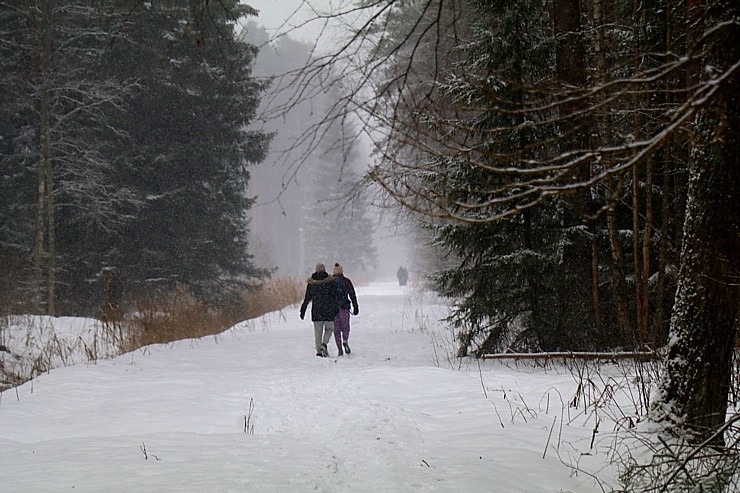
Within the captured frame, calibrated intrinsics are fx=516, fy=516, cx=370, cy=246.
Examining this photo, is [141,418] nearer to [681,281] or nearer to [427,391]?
[427,391]

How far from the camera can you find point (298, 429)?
Result: 211 inches

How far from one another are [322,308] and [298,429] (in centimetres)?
499

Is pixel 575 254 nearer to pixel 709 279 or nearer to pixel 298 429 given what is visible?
pixel 709 279

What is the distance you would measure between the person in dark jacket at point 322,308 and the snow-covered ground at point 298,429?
1.07m

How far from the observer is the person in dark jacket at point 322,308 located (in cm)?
1030

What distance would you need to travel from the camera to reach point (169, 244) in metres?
18.1

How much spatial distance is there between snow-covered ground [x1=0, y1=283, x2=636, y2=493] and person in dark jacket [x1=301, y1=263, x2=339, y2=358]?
42.0 inches

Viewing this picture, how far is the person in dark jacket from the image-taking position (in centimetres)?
1030

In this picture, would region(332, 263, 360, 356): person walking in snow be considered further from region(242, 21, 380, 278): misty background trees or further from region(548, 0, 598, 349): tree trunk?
region(242, 21, 380, 278): misty background trees

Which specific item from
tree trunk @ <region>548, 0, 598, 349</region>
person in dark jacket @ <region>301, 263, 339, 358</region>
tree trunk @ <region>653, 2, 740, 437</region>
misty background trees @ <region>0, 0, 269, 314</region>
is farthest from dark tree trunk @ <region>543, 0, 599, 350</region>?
misty background trees @ <region>0, 0, 269, 314</region>

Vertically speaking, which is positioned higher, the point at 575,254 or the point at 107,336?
the point at 575,254

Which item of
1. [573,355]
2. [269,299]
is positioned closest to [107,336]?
[573,355]

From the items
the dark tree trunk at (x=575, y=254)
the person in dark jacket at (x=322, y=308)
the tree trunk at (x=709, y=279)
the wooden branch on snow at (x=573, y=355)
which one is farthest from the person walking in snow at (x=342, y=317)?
the tree trunk at (x=709, y=279)

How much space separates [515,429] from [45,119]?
624 inches
